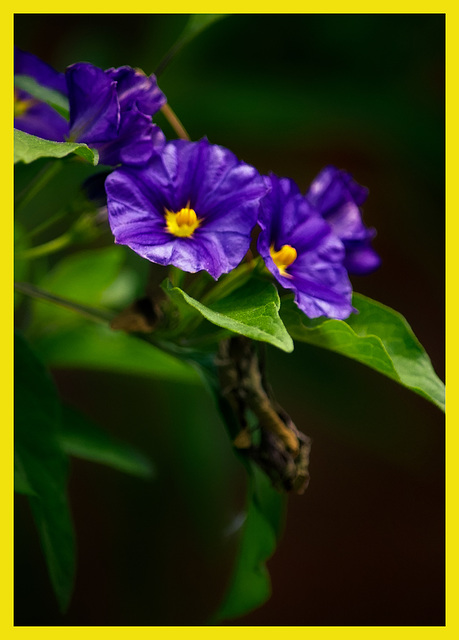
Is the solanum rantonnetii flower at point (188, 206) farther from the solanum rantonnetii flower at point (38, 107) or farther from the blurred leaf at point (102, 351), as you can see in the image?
the blurred leaf at point (102, 351)

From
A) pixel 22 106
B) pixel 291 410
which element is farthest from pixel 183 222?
pixel 291 410

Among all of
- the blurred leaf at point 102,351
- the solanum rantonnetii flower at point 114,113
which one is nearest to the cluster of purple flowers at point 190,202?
the solanum rantonnetii flower at point 114,113

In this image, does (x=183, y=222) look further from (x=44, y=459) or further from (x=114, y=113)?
(x=44, y=459)

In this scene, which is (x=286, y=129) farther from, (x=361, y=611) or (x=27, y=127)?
(x=361, y=611)

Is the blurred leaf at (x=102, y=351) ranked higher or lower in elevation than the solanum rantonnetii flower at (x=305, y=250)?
lower

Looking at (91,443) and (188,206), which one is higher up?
(188,206)

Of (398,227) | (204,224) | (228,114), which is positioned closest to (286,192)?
(204,224)
